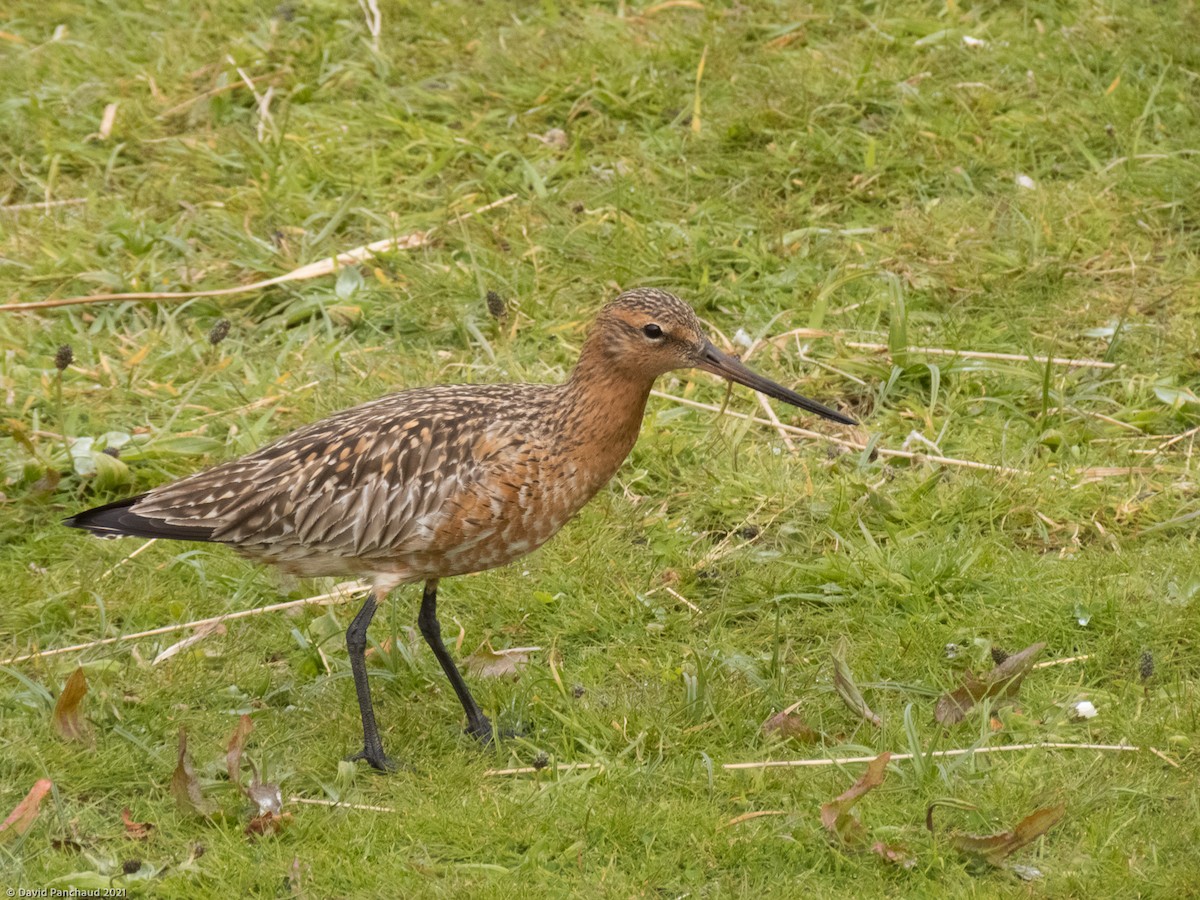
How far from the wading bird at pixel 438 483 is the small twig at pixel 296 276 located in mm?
2338

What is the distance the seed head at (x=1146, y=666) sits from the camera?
216 inches

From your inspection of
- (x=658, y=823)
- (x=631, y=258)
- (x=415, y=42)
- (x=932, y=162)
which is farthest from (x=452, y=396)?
(x=415, y=42)

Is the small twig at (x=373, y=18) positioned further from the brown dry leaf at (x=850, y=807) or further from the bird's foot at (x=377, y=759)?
the brown dry leaf at (x=850, y=807)

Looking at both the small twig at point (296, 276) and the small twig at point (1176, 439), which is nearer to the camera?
the small twig at point (1176, 439)

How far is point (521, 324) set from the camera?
304 inches

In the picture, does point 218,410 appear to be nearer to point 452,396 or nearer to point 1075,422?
point 452,396

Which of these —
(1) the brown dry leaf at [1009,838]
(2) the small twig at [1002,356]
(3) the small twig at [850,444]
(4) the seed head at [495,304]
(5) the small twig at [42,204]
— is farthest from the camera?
(5) the small twig at [42,204]

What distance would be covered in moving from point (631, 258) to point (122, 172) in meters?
3.06

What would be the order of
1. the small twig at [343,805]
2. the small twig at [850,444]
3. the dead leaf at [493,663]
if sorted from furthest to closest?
the small twig at [850,444]
the dead leaf at [493,663]
the small twig at [343,805]

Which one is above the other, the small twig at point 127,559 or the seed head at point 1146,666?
the seed head at point 1146,666

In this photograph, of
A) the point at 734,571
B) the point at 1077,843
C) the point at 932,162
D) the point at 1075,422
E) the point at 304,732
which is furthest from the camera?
the point at 932,162

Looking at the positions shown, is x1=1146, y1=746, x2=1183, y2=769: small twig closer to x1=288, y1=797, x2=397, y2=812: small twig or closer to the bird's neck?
the bird's neck

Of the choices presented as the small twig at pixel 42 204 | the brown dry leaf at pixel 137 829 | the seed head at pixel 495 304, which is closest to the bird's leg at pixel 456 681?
the brown dry leaf at pixel 137 829

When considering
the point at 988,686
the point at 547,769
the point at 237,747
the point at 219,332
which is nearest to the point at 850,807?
the point at 988,686
